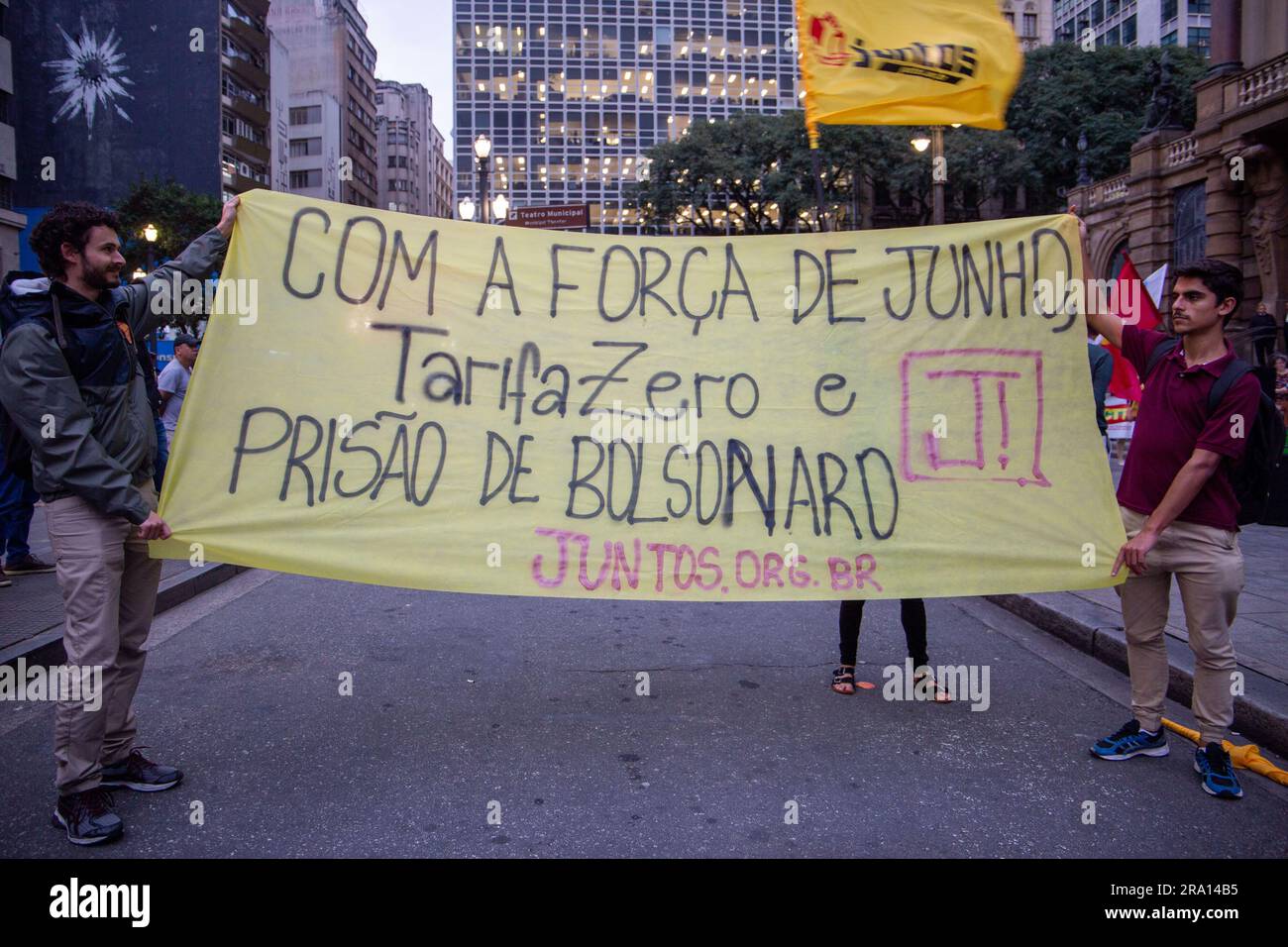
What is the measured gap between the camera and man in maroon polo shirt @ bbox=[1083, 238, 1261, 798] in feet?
10.5

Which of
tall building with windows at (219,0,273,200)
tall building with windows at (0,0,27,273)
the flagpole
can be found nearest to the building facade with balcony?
tall building with windows at (219,0,273,200)

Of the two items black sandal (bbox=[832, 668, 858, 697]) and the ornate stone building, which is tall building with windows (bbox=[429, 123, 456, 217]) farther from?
black sandal (bbox=[832, 668, 858, 697])

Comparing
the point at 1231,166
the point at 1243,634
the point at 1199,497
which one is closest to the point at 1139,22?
the point at 1231,166

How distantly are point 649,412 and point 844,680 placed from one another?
181 centimetres

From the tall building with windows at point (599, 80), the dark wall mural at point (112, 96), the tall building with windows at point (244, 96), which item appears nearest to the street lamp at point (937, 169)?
the dark wall mural at point (112, 96)

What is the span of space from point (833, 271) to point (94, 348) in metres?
3.05

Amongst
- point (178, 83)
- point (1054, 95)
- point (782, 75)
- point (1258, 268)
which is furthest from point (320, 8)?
point (1258, 268)

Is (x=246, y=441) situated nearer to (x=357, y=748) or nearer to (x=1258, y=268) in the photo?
(x=357, y=748)

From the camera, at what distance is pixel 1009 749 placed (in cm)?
368

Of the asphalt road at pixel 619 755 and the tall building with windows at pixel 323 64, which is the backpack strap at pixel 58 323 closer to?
the asphalt road at pixel 619 755

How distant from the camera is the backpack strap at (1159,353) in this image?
351 centimetres

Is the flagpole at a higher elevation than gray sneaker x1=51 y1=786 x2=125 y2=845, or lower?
higher

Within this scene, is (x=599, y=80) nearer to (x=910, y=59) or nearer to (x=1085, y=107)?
(x=1085, y=107)

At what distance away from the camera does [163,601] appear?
6.21 m
